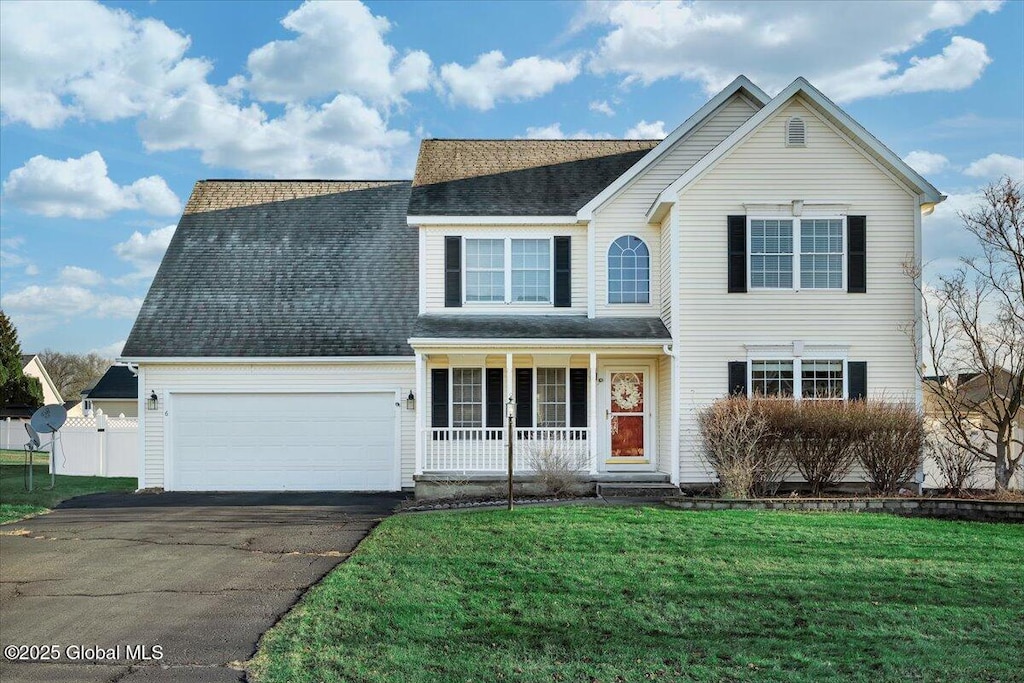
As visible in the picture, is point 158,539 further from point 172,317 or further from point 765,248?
point 765,248

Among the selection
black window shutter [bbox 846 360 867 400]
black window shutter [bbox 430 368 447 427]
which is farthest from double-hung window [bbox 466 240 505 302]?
black window shutter [bbox 846 360 867 400]

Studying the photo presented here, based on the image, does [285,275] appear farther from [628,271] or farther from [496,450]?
[628,271]

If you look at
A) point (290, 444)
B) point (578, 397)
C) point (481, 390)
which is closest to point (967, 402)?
point (578, 397)

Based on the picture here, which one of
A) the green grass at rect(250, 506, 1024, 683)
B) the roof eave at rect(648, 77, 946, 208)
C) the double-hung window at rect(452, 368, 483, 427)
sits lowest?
the green grass at rect(250, 506, 1024, 683)

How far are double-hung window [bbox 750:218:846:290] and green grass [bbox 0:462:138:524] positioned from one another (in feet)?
45.3

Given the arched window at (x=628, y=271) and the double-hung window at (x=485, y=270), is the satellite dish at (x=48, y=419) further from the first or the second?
the arched window at (x=628, y=271)

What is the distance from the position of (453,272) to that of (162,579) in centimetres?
927

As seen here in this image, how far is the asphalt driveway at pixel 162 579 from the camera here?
7129 mm

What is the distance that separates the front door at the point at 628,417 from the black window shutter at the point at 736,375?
192 centimetres

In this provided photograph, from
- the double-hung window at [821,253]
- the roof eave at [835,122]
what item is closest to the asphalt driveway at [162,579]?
the roof eave at [835,122]

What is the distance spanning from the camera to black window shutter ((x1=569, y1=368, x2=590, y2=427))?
17484 mm

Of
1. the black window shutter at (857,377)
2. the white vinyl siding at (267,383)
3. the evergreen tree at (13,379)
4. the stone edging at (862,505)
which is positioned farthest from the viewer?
the evergreen tree at (13,379)

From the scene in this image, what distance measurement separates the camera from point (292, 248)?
20.9 meters

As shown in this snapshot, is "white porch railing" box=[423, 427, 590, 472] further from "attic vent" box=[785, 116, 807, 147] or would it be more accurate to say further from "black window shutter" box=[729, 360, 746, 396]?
"attic vent" box=[785, 116, 807, 147]
